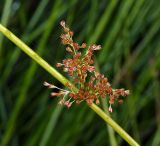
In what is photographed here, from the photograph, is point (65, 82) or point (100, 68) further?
point (100, 68)

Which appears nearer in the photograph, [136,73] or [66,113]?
[66,113]

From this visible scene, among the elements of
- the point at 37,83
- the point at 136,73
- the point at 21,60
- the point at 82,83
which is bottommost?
the point at 82,83

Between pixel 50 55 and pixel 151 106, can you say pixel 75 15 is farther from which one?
pixel 151 106

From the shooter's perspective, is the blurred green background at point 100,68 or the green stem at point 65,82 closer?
the green stem at point 65,82

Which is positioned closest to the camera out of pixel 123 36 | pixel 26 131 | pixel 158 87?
pixel 123 36

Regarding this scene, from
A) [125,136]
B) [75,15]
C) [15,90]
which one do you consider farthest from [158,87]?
[125,136]

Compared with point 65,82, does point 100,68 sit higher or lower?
higher

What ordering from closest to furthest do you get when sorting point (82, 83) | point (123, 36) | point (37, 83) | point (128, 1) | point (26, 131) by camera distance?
point (82, 83) → point (128, 1) → point (123, 36) → point (26, 131) → point (37, 83)

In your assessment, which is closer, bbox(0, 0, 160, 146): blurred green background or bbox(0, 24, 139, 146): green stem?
bbox(0, 24, 139, 146): green stem
